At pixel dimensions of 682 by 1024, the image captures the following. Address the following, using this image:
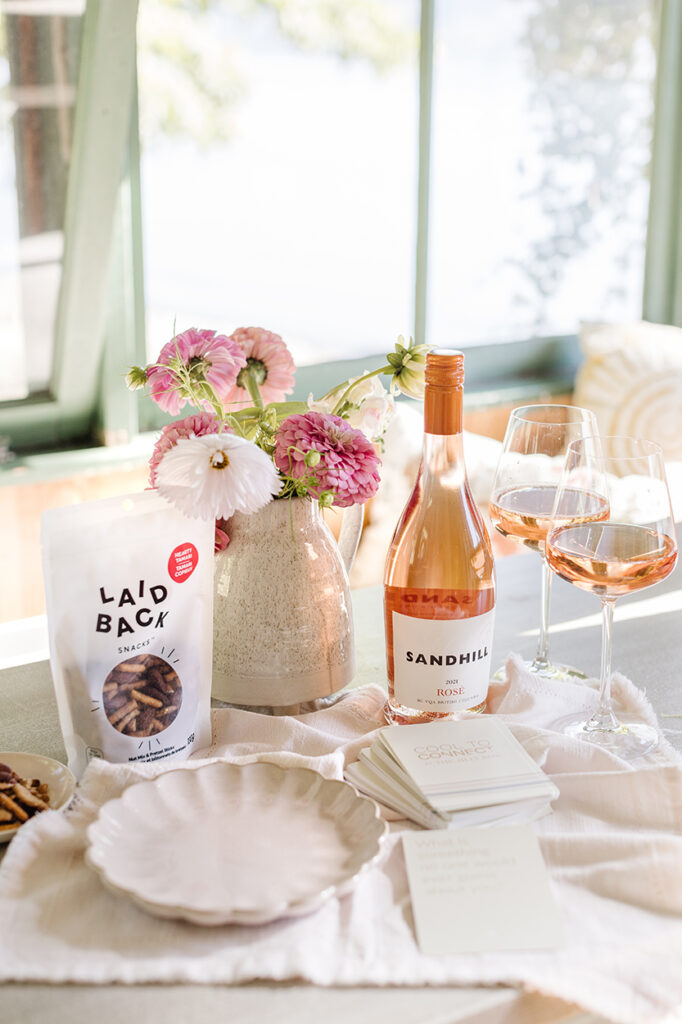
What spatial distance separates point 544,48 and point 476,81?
0.30 metres

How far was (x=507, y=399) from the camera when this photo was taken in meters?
3.16

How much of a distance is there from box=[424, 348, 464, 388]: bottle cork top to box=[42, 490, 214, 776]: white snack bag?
8.2 inches

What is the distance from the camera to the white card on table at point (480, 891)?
0.62 m

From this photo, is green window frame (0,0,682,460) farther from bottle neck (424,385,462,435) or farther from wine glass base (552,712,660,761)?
wine glass base (552,712,660,761)

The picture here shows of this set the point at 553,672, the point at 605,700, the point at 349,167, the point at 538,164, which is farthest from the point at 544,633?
the point at 538,164

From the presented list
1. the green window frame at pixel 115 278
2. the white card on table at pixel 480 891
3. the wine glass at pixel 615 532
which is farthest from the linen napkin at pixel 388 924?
the green window frame at pixel 115 278

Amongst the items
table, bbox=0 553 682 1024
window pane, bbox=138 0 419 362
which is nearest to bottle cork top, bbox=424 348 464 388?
table, bbox=0 553 682 1024

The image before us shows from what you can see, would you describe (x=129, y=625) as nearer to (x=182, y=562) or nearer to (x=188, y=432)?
(x=182, y=562)

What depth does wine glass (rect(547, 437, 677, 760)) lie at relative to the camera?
81 cm

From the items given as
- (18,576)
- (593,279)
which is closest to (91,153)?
(18,576)

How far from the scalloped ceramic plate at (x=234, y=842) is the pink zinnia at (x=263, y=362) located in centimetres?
33

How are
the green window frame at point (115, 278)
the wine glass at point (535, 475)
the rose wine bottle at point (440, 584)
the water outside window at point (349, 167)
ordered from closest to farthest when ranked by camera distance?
the rose wine bottle at point (440, 584), the wine glass at point (535, 475), the green window frame at point (115, 278), the water outside window at point (349, 167)

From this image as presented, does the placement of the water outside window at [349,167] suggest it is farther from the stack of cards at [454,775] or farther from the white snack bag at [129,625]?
the stack of cards at [454,775]

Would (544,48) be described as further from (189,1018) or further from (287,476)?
(189,1018)
